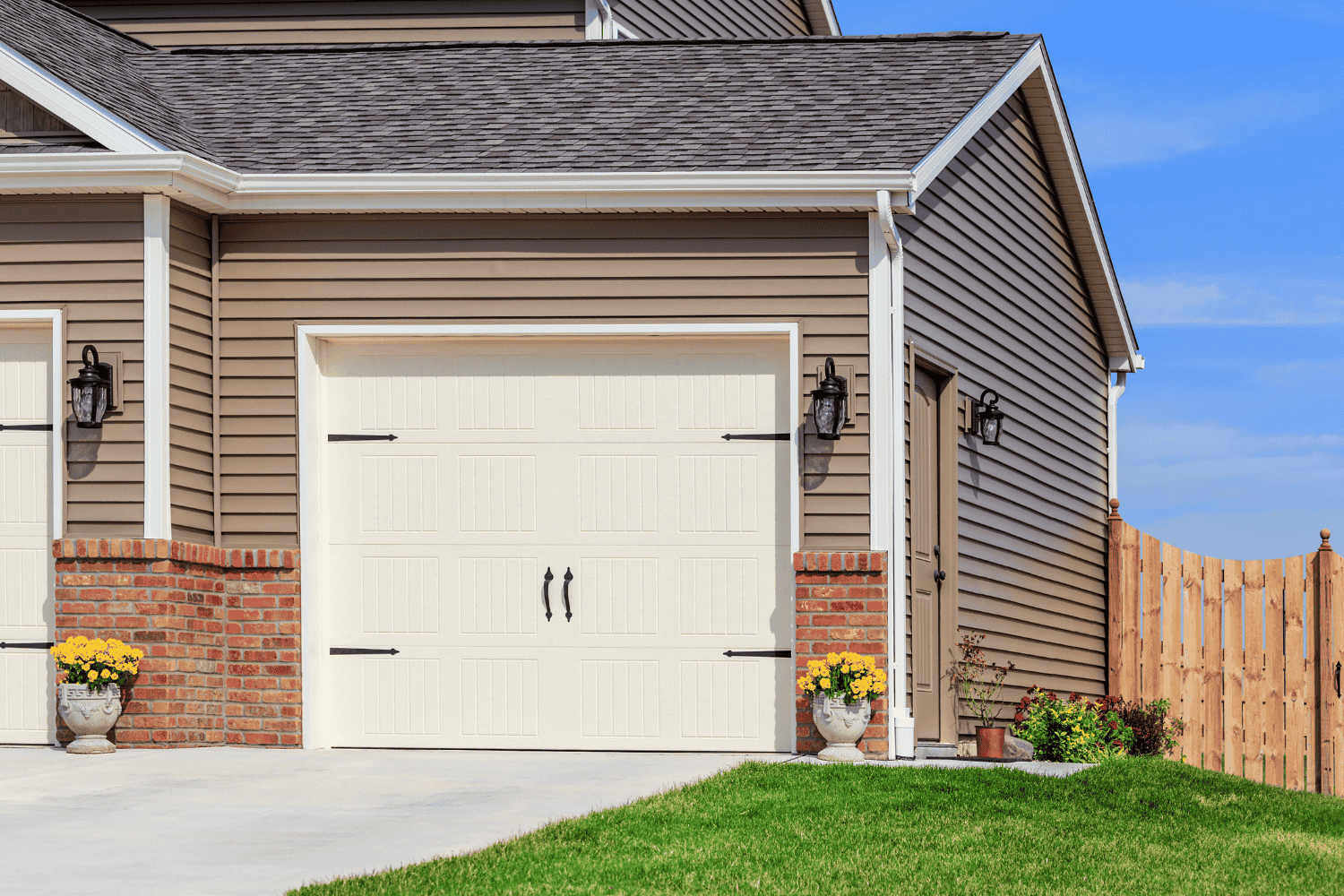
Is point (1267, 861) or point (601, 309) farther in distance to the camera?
point (601, 309)

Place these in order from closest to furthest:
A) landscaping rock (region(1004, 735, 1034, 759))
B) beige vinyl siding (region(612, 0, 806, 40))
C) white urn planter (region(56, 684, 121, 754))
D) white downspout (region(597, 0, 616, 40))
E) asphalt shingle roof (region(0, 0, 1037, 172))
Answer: white urn planter (region(56, 684, 121, 754)), asphalt shingle roof (region(0, 0, 1037, 172)), landscaping rock (region(1004, 735, 1034, 759)), white downspout (region(597, 0, 616, 40)), beige vinyl siding (region(612, 0, 806, 40))

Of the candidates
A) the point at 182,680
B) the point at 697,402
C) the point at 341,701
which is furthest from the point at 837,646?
the point at 182,680

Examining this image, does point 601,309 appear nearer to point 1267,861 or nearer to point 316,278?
point 316,278

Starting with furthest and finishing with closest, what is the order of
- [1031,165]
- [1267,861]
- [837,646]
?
[1031,165] < [837,646] < [1267,861]

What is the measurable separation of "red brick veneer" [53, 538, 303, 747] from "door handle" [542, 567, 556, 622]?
1452mm

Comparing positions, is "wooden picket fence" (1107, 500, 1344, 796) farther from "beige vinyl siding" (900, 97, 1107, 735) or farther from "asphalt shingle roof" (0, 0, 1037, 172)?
"asphalt shingle roof" (0, 0, 1037, 172)

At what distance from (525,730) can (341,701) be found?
3.72 ft

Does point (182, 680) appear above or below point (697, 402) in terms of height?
below

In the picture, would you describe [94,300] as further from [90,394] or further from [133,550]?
[133,550]

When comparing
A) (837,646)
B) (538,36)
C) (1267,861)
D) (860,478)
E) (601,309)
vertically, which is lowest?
(1267,861)

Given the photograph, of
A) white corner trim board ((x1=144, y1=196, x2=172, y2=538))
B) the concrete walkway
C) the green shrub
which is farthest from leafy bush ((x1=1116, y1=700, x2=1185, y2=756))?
white corner trim board ((x1=144, y1=196, x2=172, y2=538))

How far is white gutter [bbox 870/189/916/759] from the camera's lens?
9164 millimetres

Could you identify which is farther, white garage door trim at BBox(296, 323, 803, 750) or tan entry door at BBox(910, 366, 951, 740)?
Answer: tan entry door at BBox(910, 366, 951, 740)

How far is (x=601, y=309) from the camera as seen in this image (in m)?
9.55
